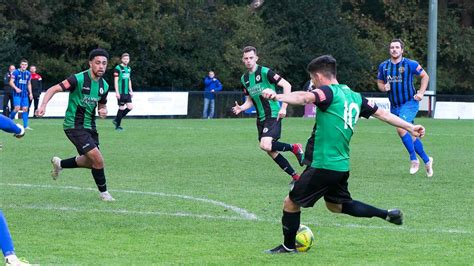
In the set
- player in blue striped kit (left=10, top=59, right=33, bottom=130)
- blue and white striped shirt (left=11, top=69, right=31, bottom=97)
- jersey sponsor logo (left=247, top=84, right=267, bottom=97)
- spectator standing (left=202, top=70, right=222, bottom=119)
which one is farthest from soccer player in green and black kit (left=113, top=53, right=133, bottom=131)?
jersey sponsor logo (left=247, top=84, right=267, bottom=97)

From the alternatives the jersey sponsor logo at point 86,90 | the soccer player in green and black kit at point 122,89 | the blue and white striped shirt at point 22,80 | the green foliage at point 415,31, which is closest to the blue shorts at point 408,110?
the jersey sponsor logo at point 86,90

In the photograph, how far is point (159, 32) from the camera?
144ft

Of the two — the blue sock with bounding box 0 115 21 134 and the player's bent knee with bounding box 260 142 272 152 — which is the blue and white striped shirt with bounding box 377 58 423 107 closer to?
the player's bent knee with bounding box 260 142 272 152

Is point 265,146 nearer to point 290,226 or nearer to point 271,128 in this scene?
point 271,128

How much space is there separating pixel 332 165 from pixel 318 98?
0.58 metres

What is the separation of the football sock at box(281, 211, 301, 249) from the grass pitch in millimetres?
150

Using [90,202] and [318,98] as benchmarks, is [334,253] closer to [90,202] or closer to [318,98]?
[318,98]

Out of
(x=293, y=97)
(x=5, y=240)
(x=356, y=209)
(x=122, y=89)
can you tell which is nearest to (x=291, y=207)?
(x=356, y=209)

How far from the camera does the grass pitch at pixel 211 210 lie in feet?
28.0

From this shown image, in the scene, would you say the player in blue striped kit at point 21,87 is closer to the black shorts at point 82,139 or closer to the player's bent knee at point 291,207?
the black shorts at point 82,139

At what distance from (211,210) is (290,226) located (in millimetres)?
2850

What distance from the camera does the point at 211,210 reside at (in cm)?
1124

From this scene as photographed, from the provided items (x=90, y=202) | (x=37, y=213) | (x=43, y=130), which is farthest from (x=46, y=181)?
(x=43, y=130)

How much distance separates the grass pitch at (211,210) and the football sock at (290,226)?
0.49ft
